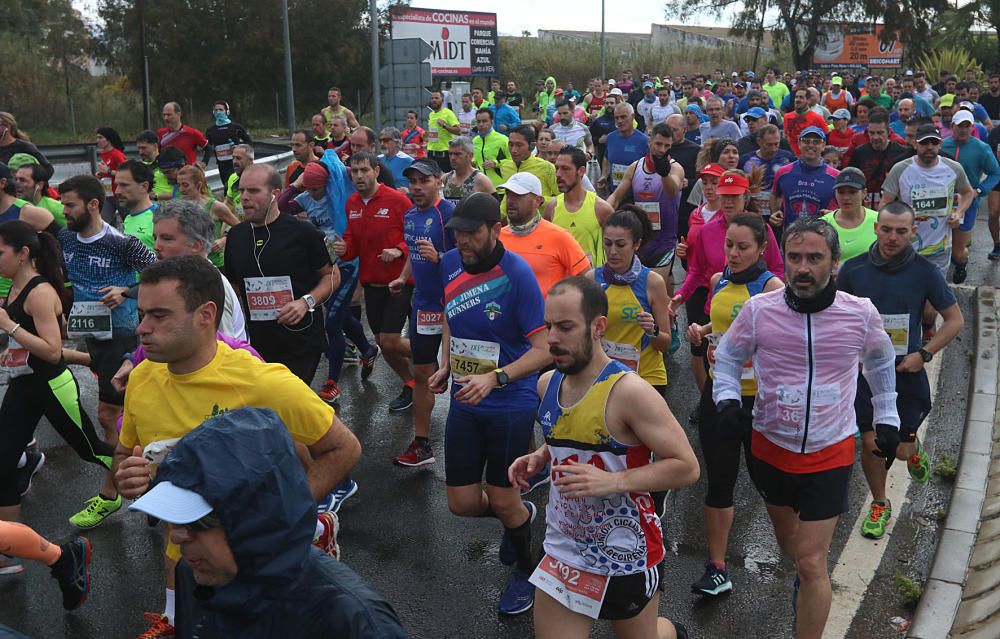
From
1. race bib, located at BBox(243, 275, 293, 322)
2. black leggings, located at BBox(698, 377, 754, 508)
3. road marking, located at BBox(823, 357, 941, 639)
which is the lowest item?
road marking, located at BBox(823, 357, 941, 639)

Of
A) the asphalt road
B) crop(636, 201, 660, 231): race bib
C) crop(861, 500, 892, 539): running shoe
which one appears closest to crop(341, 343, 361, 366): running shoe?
the asphalt road

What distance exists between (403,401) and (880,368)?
4.66 meters

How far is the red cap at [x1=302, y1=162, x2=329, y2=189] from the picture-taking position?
29.2ft

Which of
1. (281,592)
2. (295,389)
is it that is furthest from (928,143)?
(281,592)

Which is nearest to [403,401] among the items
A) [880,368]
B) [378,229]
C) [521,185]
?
[378,229]

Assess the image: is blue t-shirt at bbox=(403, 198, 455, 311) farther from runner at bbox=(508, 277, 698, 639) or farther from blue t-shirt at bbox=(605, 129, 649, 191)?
blue t-shirt at bbox=(605, 129, 649, 191)

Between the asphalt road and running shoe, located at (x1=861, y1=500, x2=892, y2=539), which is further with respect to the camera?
running shoe, located at (x1=861, y1=500, x2=892, y2=539)

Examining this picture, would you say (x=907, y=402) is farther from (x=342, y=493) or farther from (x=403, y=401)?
(x=403, y=401)

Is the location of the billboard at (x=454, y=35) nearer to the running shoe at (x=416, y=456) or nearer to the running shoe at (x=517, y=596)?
the running shoe at (x=416, y=456)

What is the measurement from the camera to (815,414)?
4.23 m

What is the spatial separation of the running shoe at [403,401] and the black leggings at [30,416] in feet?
9.25

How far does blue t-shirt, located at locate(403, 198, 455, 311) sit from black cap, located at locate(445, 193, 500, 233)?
188cm

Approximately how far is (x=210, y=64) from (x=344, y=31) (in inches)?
231

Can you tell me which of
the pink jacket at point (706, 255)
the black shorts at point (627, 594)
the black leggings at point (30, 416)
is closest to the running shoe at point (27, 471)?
the black leggings at point (30, 416)
